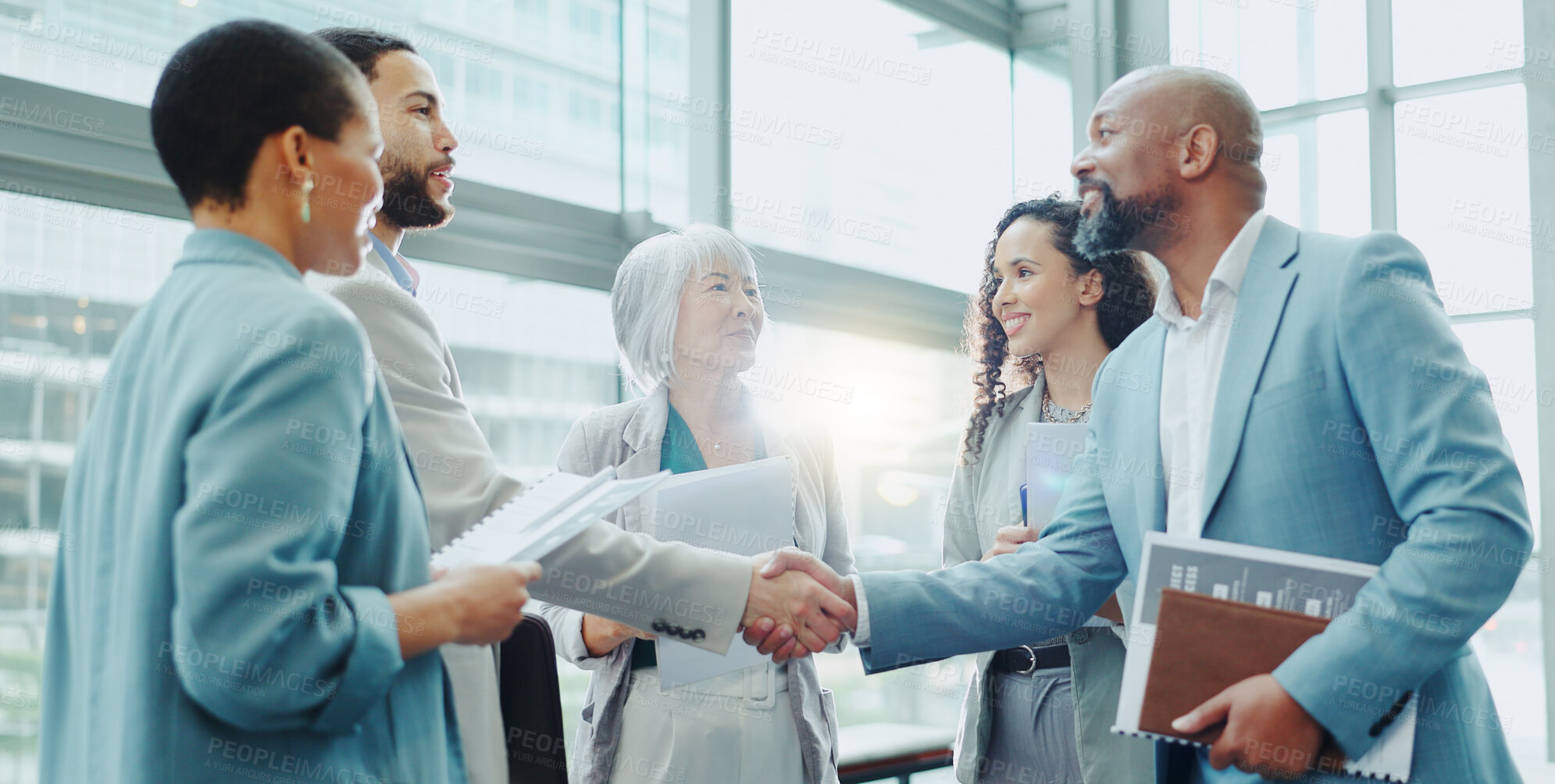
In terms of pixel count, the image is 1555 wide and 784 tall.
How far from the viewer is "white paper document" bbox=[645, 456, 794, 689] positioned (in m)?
2.13

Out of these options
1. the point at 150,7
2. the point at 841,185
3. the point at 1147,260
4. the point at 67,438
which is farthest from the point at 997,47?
the point at 67,438

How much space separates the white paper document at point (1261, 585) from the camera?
1398mm

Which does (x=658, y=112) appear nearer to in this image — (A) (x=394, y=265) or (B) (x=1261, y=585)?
(A) (x=394, y=265)

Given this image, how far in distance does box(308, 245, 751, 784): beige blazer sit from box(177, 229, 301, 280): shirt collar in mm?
389

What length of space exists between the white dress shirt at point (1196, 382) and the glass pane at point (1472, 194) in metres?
3.77

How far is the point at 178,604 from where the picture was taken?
1.02m

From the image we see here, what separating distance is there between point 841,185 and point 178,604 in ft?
11.9

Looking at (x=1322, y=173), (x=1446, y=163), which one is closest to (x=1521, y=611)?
(x=1446, y=163)

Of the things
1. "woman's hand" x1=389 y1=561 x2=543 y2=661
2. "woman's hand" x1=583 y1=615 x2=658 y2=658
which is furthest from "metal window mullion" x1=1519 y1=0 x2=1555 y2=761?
"woman's hand" x1=389 y1=561 x2=543 y2=661

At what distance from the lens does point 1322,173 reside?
5.32m

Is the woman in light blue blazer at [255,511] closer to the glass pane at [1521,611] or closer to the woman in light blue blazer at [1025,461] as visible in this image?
the woman in light blue blazer at [1025,461]

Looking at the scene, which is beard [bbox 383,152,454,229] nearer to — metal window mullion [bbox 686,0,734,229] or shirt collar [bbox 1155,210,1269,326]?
shirt collar [bbox 1155,210,1269,326]

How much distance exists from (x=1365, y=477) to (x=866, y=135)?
3.31 m

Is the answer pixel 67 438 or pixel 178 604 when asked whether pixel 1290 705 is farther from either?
pixel 67 438
